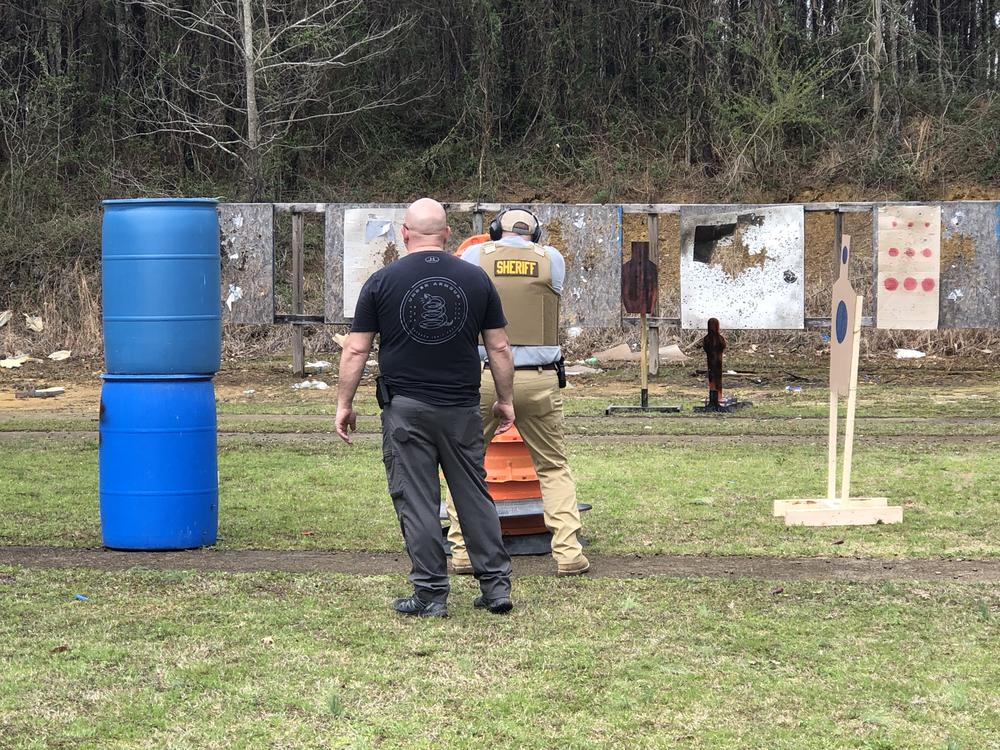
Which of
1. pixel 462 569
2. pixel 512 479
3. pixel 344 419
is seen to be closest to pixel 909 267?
pixel 512 479

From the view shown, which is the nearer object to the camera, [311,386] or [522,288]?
[522,288]

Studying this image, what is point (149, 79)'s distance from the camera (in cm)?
3166

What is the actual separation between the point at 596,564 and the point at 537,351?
1.26m

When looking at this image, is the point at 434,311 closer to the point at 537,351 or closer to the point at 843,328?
the point at 537,351

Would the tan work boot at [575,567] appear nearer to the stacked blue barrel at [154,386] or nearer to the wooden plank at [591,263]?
the stacked blue barrel at [154,386]

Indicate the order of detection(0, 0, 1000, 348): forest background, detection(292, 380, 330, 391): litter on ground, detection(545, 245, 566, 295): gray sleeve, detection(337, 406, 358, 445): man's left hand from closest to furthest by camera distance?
detection(337, 406, 358, 445): man's left hand, detection(545, 245, 566, 295): gray sleeve, detection(292, 380, 330, 391): litter on ground, detection(0, 0, 1000, 348): forest background

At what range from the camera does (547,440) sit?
7.25 metres

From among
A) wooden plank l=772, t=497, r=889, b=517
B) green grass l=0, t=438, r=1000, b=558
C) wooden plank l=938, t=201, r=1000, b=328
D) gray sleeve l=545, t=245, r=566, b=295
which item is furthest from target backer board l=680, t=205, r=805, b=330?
gray sleeve l=545, t=245, r=566, b=295

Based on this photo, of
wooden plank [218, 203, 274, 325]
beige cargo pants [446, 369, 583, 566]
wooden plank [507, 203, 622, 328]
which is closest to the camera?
beige cargo pants [446, 369, 583, 566]

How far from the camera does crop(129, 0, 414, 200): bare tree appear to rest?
89.9 feet

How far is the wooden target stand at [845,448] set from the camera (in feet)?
29.0

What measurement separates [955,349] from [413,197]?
1183 cm

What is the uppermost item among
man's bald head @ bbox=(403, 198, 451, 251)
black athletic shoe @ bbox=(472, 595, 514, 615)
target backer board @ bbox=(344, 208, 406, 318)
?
target backer board @ bbox=(344, 208, 406, 318)

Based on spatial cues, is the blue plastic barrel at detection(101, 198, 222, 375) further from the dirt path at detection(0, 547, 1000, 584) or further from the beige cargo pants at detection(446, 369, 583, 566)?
the beige cargo pants at detection(446, 369, 583, 566)
